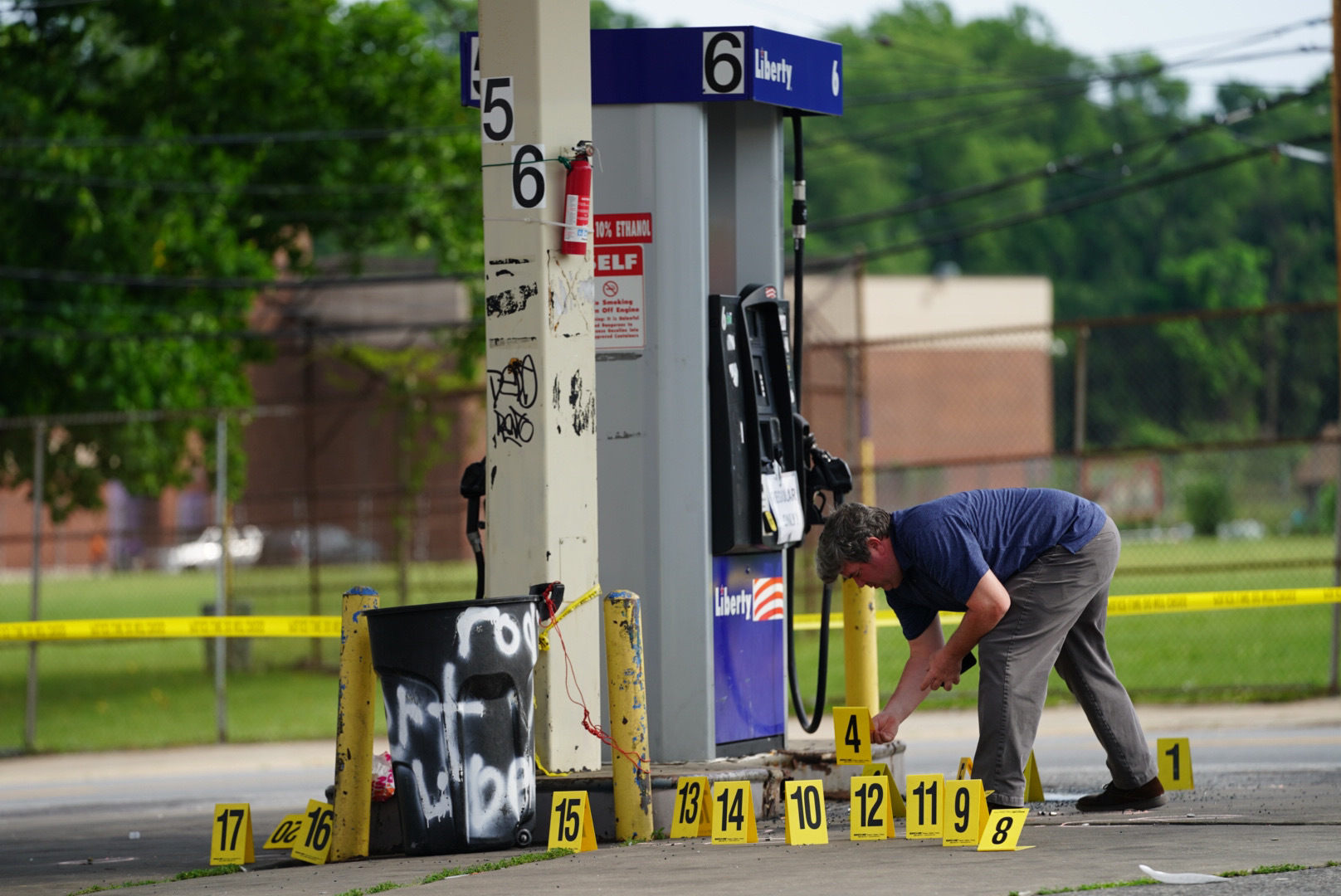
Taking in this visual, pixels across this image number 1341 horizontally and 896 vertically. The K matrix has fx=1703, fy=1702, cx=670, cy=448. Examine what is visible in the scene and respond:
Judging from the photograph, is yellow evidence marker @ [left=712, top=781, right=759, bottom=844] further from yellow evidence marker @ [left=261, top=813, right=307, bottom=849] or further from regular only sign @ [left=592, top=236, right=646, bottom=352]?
regular only sign @ [left=592, top=236, right=646, bottom=352]

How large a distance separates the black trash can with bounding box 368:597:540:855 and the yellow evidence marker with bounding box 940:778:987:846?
5.17 ft

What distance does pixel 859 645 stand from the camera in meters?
7.87

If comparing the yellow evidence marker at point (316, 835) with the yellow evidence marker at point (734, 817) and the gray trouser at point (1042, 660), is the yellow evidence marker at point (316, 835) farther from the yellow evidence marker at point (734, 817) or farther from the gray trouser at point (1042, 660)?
the gray trouser at point (1042, 660)

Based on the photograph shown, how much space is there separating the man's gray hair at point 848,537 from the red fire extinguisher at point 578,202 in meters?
1.58

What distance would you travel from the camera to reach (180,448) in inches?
736

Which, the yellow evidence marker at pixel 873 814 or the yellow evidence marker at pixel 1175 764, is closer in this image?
the yellow evidence marker at pixel 873 814

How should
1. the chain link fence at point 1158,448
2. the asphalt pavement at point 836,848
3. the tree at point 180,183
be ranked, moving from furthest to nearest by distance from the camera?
the tree at point 180,183, the chain link fence at point 1158,448, the asphalt pavement at point 836,848

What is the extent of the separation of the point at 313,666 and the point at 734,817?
1355 cm

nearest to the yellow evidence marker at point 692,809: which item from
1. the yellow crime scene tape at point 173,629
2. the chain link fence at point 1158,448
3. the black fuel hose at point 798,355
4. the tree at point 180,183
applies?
the black fuel hose at point 798,355

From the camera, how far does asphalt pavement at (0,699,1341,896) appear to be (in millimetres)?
5320

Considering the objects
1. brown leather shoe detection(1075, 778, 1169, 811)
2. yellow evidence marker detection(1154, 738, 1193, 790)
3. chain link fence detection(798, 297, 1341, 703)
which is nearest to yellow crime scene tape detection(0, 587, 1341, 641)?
chain link fence detection(798, 297, 1341, 703)

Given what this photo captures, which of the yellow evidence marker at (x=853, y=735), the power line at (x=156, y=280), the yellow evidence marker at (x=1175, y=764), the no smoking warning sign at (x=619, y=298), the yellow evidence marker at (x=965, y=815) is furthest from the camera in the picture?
the power line at (x=156, y=280)

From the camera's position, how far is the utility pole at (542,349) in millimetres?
6809

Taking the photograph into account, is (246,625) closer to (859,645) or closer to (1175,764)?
(859,645)
